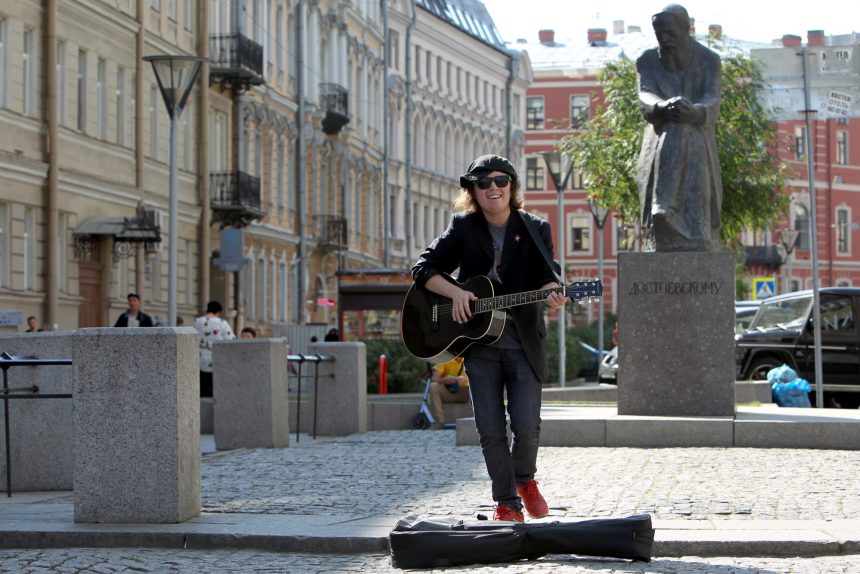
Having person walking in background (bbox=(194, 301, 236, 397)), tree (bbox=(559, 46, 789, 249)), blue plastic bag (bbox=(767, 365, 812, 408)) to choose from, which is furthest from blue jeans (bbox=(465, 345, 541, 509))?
tree (bbox=(559, 46, 789, 249))

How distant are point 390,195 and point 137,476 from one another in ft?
207

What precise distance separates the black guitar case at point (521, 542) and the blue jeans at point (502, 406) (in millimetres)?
570

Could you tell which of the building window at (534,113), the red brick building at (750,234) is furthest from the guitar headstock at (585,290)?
the building window at (534,113)

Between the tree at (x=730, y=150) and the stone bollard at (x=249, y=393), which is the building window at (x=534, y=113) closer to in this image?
the tree at (x=730, y=150)

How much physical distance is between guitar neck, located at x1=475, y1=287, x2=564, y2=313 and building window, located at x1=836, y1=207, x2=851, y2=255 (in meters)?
91.0

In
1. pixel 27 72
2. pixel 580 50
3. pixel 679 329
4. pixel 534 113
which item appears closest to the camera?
pixel 679 329

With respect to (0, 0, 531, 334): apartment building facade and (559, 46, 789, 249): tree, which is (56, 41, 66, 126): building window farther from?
(559, 46, 789, 249): tree

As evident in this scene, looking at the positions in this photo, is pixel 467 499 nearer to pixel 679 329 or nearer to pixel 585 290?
pixel 585 290

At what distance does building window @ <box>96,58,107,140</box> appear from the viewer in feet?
126

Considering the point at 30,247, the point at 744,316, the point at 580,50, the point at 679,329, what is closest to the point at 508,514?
the point at 679,329

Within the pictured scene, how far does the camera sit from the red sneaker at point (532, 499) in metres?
9.77

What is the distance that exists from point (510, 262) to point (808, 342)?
21.6m

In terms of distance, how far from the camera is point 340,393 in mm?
21922

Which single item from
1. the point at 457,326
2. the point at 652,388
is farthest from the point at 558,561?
the point at 652,388
